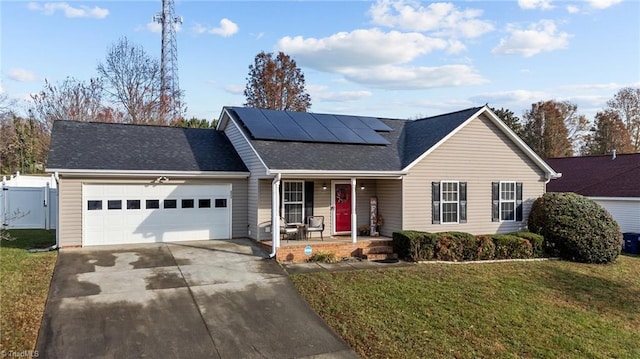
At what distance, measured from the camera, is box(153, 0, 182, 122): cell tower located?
3269 centimetres

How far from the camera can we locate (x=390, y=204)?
1459cm

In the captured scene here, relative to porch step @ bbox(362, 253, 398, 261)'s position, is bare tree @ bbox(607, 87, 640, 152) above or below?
above

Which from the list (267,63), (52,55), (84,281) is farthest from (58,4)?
(267,63)

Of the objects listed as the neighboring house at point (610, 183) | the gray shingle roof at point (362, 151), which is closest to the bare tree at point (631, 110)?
the neighboring house at point (610, 183)

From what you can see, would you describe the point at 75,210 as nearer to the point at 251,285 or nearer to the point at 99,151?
the point at 99,151

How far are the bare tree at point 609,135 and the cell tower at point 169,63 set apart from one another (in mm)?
38716

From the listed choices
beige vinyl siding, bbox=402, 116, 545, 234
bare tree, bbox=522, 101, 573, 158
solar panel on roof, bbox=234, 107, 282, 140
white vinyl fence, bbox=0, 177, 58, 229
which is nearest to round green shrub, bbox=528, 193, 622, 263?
beige vinyl siding, bbox=402, 116, 545, 234

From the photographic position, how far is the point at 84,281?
9.23 m

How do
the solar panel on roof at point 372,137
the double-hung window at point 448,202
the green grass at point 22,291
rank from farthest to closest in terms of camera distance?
the solar panel on roof at point 372,137, the double-hung window at point 448,202, the green grass at point 22,291

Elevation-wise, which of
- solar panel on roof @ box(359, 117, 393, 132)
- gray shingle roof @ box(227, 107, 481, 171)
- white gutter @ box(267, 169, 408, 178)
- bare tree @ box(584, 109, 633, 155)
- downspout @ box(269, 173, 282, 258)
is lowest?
downspout @ box(269, 173, 282, 258)

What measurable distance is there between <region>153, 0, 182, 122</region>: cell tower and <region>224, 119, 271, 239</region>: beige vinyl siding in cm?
1949

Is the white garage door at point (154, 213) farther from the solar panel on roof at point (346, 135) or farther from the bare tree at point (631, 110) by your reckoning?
the bare tree at point (631, 110)

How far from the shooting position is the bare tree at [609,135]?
3931 cm

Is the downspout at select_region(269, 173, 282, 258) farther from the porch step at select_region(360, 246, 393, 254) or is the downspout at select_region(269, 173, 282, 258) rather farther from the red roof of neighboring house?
the red roof of neighboring house
